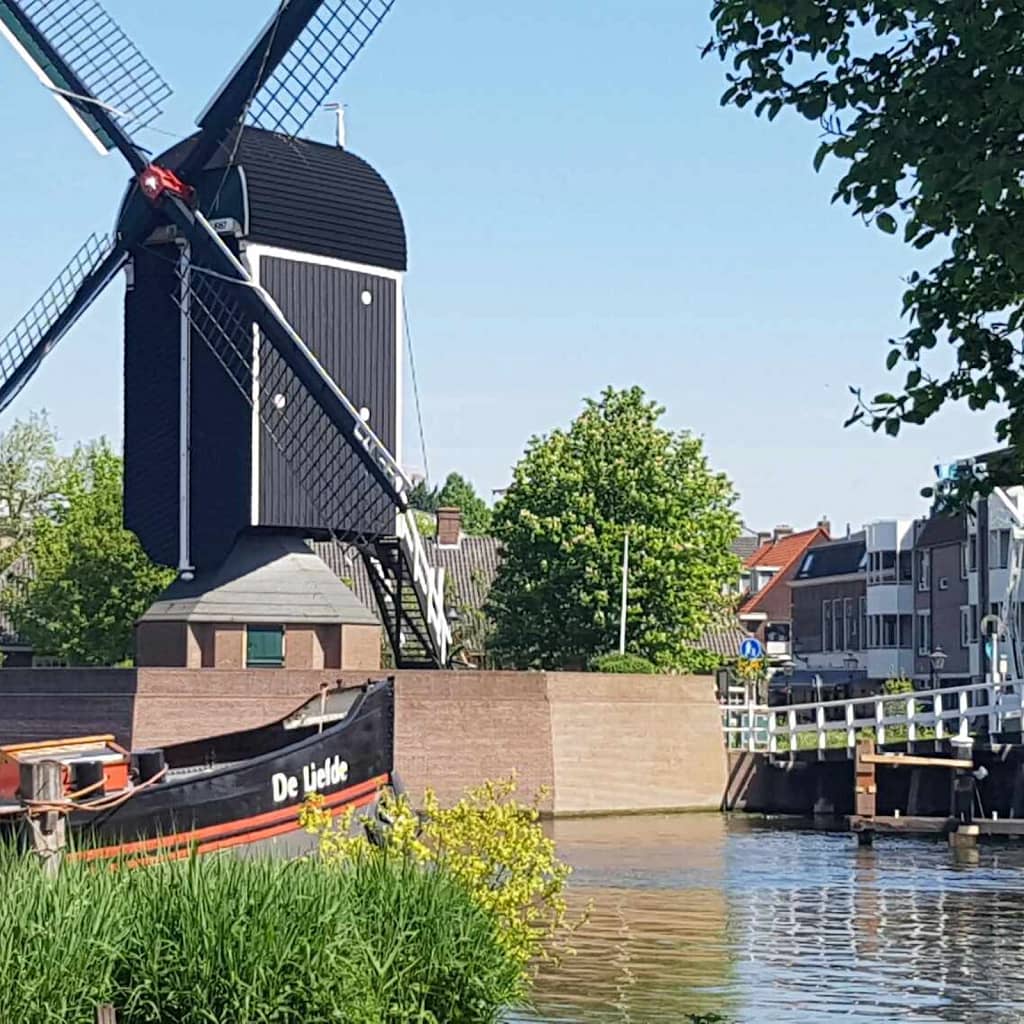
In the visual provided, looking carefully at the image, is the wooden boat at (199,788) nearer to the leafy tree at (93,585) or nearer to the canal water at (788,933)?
the canal water at (788,933)

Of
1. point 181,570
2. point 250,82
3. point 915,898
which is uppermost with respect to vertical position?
point 250,82

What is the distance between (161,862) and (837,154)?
6100 millimetres

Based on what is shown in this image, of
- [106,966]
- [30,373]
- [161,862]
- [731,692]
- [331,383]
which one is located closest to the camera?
[106,966]

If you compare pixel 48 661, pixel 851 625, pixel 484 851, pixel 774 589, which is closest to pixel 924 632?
pixel 851 625

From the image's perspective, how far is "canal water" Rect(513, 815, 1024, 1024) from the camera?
1912 centimetres

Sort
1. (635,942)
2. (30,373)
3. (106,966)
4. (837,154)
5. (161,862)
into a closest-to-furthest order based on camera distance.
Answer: (837,154) → (106,966) → (161,862) → (635,942) → (30,373)

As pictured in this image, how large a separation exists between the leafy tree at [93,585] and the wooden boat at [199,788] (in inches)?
1449

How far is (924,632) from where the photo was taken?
82.4 metres

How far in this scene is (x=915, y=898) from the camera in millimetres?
29250

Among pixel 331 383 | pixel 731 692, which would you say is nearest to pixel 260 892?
pixel 331 383

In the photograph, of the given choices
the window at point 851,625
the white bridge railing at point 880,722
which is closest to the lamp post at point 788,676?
the window at point 851,625

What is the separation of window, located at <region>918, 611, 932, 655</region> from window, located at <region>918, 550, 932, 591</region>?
1001 millimetres

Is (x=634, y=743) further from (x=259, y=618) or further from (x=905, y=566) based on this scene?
(x=905, y=566)

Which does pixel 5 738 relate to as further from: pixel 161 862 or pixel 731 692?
pixel 731 692
